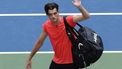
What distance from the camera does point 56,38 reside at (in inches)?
305

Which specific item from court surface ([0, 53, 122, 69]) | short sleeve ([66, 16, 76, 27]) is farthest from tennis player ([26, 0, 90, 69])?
court surface ([0, 53, 122, 69])

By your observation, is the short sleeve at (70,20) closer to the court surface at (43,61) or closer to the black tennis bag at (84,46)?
the black tennis bag at (84,46)

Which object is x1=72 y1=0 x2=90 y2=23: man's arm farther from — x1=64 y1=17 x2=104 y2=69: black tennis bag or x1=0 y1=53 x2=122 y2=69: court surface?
x1=0 y1=53 x2=122 y2=69: court surface

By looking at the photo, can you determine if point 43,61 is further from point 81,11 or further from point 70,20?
point 81,11

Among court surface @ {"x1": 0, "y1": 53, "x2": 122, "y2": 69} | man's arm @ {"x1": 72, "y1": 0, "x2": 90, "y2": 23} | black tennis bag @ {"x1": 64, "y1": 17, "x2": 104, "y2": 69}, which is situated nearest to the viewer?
man's arm @ {"x1": 72, "y1": 0, "x2": 90, "y2": 23}

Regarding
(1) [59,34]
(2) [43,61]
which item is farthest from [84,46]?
(2) [43,61]

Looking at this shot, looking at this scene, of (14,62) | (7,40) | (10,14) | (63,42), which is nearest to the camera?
(63,42)

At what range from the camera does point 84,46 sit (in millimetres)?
7609

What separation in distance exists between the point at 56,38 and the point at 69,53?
0.97 ft

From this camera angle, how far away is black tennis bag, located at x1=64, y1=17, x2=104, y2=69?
7.56m

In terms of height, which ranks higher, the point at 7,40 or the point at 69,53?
the point at 69,53

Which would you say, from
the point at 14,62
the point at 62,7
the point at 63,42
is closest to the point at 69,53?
the point at 63,42

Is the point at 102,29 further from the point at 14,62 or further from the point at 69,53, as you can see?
the point at 69,53

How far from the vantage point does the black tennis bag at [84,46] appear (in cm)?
756
